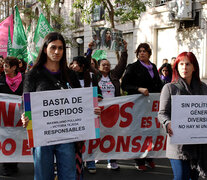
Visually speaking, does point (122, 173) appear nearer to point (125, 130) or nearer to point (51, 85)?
point (125, 130)

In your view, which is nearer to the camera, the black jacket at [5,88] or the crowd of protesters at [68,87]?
the crowd of protesters at [68,87]

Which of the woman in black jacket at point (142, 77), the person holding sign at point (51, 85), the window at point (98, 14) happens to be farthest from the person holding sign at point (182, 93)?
the window at point (98, 14)

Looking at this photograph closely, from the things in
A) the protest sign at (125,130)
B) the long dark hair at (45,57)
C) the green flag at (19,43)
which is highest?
the green flag at (19,43)

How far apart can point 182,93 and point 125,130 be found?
1.89 m

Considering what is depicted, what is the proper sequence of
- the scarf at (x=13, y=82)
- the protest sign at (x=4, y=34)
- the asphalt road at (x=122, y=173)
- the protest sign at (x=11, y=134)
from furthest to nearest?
the protest sign at (x=4, y=34) < the scarf at (x=13, y=82) < the asphalt road at (x=122, y=173) < the protest sign at (x=11, y=134)

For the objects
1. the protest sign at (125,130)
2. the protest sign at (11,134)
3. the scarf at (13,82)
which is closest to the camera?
the protest sign at (11,134)

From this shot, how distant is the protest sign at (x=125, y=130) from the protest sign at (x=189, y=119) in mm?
1754

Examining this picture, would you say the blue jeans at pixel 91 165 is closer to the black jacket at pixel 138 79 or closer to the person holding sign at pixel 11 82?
the person holding sign at pixel 11 82

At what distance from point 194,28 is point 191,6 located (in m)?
0.88

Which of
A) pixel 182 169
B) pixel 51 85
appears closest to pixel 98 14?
pixel 51 85

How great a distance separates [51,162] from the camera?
2711 mm

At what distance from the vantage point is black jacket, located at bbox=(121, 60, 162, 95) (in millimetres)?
4758

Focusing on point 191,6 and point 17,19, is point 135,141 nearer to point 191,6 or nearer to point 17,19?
point 17,19

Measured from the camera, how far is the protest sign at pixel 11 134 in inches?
173
